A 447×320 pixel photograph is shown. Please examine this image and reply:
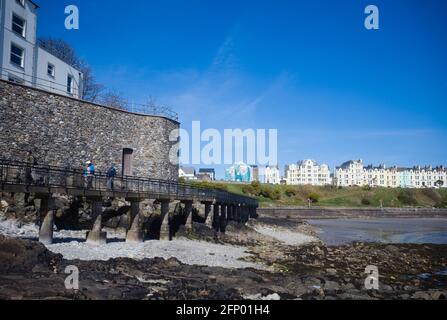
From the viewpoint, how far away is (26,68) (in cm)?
2647

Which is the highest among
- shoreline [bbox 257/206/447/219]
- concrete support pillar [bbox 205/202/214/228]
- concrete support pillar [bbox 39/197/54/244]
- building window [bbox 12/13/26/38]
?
building window [bbox 12/13/26/38]

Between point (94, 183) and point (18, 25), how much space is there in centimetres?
1493

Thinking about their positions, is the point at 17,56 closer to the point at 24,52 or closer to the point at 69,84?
the point at 24,52

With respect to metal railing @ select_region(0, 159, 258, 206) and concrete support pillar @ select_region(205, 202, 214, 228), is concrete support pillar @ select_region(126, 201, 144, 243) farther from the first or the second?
concrete support pillar @ select_region(205, 202, 214, 228)

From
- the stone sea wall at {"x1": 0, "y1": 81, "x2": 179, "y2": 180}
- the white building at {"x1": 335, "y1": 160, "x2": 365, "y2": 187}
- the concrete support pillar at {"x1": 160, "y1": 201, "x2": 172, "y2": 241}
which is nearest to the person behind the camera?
the concrete support pillar at {"x1": 160, "y1": 201, "x2": 172, "y2": 241}

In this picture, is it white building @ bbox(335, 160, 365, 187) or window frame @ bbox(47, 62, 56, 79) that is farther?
white building @ bbox(335, 160, 365, 187)

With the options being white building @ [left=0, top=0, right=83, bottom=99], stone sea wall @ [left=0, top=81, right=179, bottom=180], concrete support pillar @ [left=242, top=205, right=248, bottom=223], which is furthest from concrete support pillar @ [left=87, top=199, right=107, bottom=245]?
concrete support pillar @ [left=242, top=205, right=248, bottom=223]

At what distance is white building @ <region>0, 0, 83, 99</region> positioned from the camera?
24.3 m

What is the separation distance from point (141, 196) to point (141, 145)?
470 inches

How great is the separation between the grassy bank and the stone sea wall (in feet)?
132

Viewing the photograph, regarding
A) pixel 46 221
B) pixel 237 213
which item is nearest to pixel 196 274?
pixel 46 221

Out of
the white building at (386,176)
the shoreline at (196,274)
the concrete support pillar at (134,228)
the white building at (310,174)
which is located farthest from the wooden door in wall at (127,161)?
the white building at (386,176)

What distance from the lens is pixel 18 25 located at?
1018 inches
